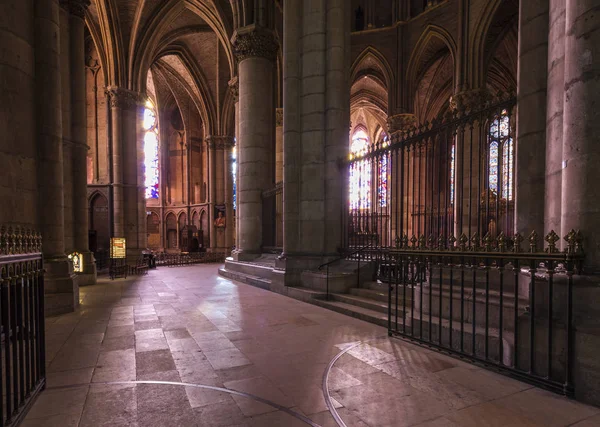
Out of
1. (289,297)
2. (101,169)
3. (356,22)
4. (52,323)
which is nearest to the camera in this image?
(52,323)

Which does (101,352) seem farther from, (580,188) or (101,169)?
(101,169)

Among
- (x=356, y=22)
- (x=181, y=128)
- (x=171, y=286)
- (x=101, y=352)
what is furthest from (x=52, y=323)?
(x=181, y=128)

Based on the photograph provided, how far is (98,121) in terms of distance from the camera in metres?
22.5

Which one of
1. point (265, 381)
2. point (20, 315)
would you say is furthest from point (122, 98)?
point (265, 381)

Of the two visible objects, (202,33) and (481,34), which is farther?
(202,33)

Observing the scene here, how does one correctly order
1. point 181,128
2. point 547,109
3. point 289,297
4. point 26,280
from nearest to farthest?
point 26,280
point 547,109
point 289,297
point 181,128

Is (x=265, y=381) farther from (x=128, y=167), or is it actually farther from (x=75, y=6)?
(x=128, y=167)

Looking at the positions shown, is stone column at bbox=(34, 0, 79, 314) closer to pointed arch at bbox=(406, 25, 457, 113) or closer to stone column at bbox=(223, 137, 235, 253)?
pointed arch at bbox=(406, 25, 457, 113)

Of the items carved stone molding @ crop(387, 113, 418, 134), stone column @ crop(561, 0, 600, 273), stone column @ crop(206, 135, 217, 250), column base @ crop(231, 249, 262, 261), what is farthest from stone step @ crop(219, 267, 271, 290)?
stone column @ crop(206, 135, 217, 250)

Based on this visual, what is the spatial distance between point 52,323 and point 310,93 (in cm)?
772

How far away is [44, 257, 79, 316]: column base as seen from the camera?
279 inches

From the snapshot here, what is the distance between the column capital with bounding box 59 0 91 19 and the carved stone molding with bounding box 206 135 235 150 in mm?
18245

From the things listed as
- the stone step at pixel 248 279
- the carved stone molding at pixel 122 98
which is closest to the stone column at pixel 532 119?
the stone step at pixel 248 279

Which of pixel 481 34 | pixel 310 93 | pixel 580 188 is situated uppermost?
pixel 481 34
